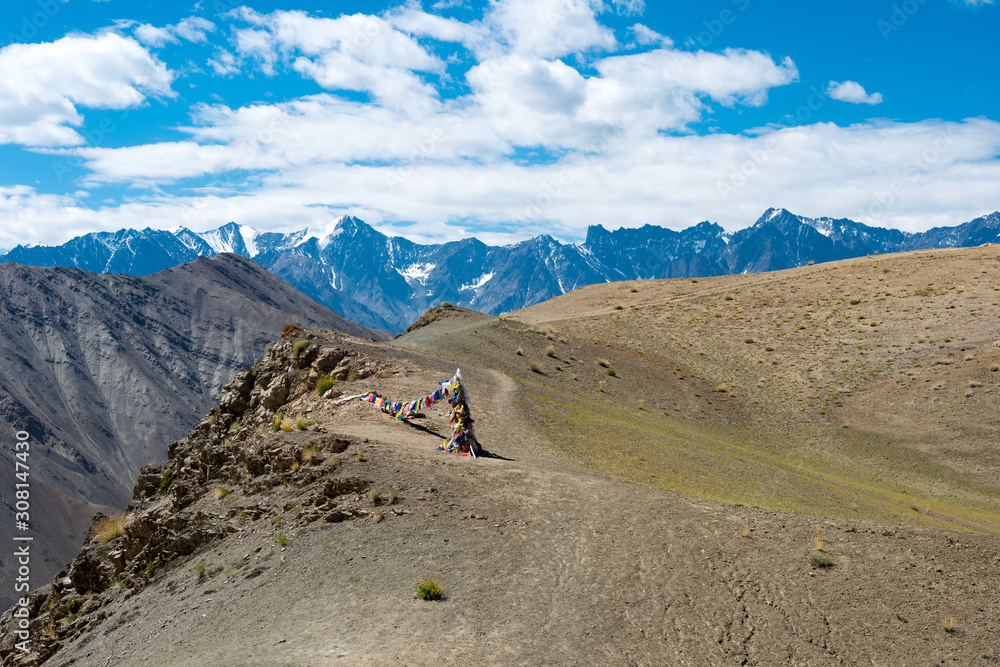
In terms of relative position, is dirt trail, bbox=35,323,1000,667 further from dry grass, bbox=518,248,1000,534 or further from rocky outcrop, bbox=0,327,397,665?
dry grass, bbox=518,248,1000,534

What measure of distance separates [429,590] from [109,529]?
16.4 metres

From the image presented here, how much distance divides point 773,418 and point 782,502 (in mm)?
15759

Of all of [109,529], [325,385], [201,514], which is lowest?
[109,529]

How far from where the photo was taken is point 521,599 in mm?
12203

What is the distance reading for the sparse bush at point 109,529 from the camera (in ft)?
73.7

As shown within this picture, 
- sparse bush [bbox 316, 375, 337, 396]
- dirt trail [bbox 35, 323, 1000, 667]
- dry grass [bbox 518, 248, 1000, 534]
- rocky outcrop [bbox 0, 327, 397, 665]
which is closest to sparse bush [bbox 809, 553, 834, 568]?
dirt trail [bbox 35, 323, 1000, 667]

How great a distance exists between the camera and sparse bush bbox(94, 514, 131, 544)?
22453mm

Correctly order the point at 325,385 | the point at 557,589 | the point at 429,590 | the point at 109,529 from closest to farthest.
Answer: the point at 429,590 → the point at 557,589 → the point at 109,529 → the point at 325,385

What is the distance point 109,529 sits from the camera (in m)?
23.0

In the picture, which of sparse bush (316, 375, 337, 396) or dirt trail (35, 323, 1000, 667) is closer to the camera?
dirt trail (35, 323, 1000, 667)

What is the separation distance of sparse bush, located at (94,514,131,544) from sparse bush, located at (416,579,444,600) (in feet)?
46.5

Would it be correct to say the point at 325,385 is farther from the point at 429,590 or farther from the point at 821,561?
the point at 821,561

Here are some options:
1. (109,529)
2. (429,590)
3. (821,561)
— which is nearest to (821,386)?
(821,561)

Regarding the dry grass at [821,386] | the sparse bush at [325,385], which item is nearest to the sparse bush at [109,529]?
the sparse bush at [325,385]
